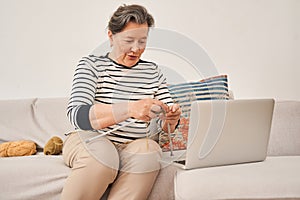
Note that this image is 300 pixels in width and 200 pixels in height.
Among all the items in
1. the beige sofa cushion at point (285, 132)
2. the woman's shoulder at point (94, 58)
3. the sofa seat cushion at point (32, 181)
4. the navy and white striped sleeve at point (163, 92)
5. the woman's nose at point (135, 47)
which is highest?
the woman's nose at point (135, 47)

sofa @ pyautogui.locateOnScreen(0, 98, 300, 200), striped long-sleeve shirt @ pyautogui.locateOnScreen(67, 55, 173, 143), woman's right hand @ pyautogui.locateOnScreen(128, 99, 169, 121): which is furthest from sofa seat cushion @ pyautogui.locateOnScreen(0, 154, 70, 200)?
woman's right hand @ pyautogui.locateOnScreen(128, 99, 169, 121)

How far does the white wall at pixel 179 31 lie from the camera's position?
2.78 m

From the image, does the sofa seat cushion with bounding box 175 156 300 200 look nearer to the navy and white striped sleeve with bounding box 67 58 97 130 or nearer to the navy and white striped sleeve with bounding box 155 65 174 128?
the navy and white striped sleeve with bounding box 155 65 174 128

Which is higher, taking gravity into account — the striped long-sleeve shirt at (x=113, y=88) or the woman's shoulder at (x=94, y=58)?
the woman's shoulder at (x=94, y=58)

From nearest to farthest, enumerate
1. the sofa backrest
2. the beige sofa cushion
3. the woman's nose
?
1. the woman's nose
2. the beige sofa cushion
3. the sofa backrest

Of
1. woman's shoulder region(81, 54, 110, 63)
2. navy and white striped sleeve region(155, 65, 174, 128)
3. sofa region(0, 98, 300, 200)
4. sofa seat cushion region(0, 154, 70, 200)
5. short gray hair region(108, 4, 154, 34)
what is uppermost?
short gray hair region(108, 4, 154, 34)

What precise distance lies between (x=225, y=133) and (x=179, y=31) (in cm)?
124

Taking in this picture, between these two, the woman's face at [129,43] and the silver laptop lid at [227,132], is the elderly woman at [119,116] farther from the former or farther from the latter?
the silver laptop lid at [227,132]

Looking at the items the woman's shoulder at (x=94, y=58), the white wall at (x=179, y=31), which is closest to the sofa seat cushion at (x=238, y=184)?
the woman's shoulder at (x=94, y=58)

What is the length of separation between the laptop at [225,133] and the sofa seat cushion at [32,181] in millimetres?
442

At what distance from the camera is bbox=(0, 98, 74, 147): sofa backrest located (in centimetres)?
231

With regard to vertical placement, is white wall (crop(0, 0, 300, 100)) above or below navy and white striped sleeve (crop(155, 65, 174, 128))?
above

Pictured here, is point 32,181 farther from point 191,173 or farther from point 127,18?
point 127,18

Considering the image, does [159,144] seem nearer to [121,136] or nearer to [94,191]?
[121,136]
